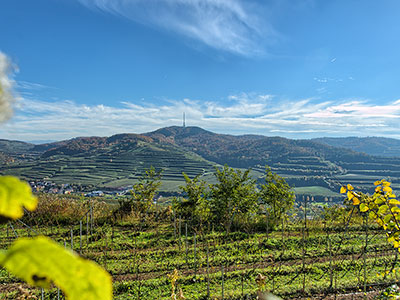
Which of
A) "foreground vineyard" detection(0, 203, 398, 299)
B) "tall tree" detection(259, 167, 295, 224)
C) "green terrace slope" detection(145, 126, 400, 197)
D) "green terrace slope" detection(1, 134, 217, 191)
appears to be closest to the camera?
"foreground vineyard" detection(0, 203, 398, 299)

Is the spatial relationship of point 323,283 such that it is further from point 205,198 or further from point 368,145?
point 368,145

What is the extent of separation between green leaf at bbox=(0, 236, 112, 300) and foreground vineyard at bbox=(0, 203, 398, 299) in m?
5.27

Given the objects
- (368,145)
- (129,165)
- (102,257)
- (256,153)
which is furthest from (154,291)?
(368,145)

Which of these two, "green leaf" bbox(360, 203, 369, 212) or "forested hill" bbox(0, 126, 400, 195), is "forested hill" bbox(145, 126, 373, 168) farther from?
"green leaf" bbox(360, 203, 369, 212)

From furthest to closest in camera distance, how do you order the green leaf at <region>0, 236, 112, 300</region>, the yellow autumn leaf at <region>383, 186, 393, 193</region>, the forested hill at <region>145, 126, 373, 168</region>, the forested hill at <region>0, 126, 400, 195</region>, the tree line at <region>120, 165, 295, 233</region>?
the forested hill at <region>145, 126, 373, 168</region> < the forested hill at <region>0, 126, 400, 195</region> < the tree line at <region>120, 165, 295, 233</region> < the yellow autumn leaf at <region>383, 186, 393, 193</region> < the green leaf at <region>0, 236, 112, 300</region>

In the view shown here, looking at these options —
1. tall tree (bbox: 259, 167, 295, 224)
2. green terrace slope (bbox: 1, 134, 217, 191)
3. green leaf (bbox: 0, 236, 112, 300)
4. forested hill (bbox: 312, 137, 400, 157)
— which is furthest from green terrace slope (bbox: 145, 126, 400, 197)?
green leaf (bbox: 0, 236, 112, 300)

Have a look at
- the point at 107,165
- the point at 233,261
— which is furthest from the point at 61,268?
the point at 107,165

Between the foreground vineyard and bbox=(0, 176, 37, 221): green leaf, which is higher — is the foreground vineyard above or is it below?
below

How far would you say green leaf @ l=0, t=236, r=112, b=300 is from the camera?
0.29 metres

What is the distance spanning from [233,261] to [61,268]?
8.20 meters

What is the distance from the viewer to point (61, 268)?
30 cm

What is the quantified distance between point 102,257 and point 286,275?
5.52m

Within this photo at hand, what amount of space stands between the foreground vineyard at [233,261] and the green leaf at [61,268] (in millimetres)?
5272

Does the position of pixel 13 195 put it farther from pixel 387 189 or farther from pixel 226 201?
pixel 226 201
